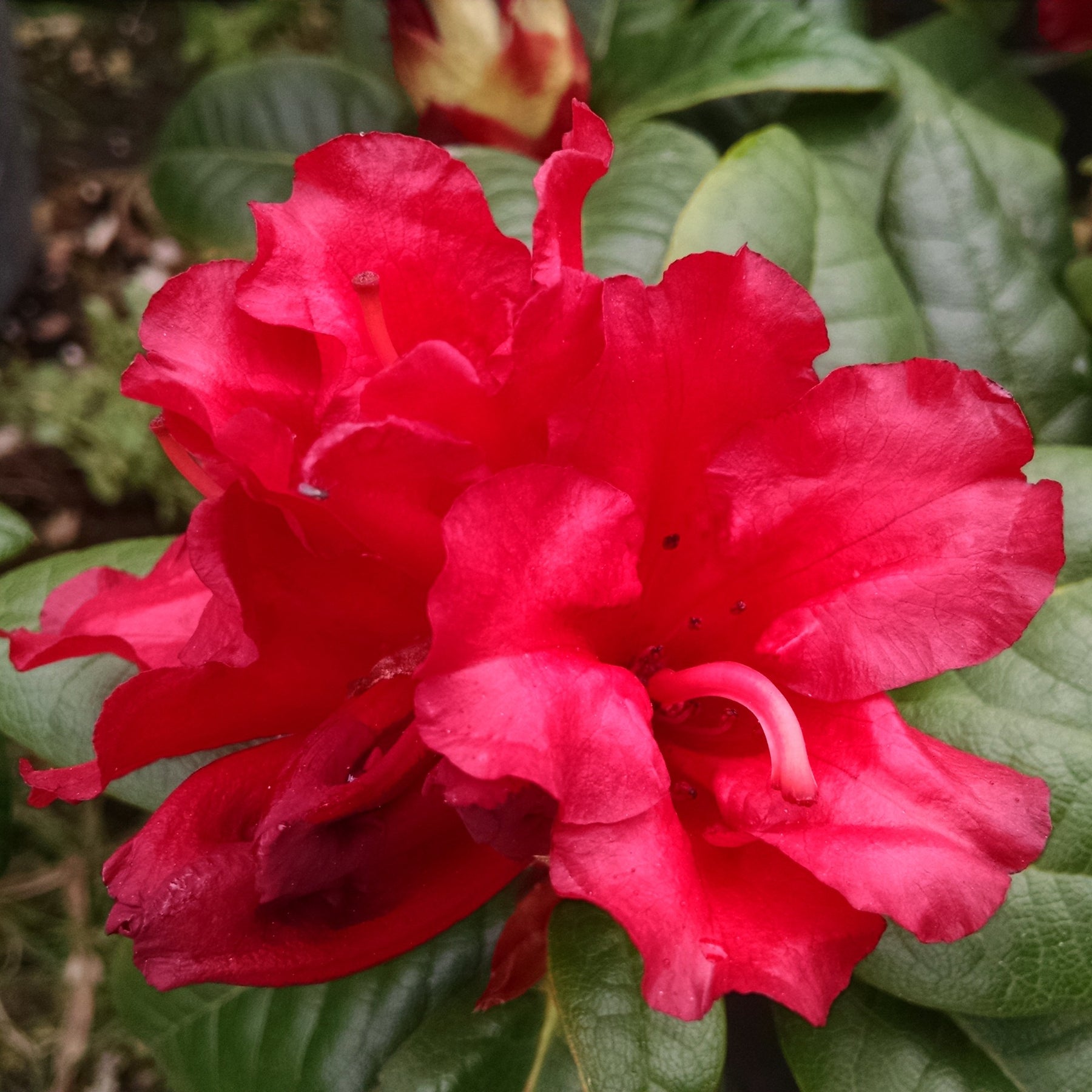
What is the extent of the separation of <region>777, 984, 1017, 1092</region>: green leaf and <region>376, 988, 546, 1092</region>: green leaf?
191mm

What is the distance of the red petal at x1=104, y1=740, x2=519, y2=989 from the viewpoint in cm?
51

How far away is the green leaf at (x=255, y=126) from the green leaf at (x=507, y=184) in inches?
14.9

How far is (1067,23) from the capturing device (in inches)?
50.4

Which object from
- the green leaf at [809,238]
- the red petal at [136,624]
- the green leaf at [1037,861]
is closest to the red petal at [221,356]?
the red petal at [136,624]

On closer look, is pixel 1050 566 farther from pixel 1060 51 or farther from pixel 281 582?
pixel 1060 51

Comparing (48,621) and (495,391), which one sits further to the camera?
(48,621)

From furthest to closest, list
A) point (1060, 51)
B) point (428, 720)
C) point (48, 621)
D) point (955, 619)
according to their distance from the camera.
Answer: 1. point (1060, 51)
2. point (48, 621)
3. point (955, 619)
4. point (428, 720)

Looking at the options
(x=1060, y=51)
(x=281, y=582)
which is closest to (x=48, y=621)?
(x=281, y=582)

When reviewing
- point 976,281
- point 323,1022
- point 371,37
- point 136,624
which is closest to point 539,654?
point 136,624

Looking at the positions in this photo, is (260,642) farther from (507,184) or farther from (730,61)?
(730,61)

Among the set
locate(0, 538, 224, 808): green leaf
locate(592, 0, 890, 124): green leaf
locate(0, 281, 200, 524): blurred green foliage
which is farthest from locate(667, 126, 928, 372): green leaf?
locate(0, 281, 200, 524): blurred green foliage

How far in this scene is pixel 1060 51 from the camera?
1353 millimetres

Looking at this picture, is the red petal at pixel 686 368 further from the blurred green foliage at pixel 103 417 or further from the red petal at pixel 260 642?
the blurred green foliage at pixel 103 417

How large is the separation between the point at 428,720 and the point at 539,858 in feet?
0.65
